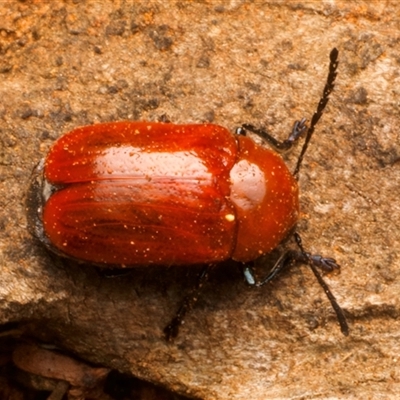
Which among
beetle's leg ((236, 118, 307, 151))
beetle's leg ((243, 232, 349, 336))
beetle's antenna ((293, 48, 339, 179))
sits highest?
beetle's antenna ((293, 48, 339, 179))

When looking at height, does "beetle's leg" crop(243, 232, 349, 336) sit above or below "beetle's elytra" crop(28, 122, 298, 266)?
below

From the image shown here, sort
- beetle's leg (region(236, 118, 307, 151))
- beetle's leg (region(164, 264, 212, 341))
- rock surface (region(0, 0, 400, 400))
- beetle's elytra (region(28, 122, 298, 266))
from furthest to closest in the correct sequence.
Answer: beetle's leg (region(236, 118, 307, 151)), rock surface (region(0, 0, 400, 400)), beetle's leg (region(164, 264, 212, 341)), beetle's elytra (region(28, 122, 298, 266))

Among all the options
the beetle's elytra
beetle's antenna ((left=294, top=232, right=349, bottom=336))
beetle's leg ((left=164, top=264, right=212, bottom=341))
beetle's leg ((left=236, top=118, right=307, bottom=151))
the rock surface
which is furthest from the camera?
beetle's leg ((left=236, top=118, right=307, bottom=151))

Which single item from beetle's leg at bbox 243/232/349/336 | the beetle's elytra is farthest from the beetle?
beetle's leg at bbox 243/232/349/336

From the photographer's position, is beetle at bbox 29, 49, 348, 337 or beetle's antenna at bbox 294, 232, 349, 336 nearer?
beetle at bbox 29, 49, 348, 337

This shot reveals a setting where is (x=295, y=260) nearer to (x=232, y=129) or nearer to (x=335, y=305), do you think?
(x=335, y=305)

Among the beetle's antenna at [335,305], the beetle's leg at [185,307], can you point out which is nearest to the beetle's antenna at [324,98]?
the beetle's antenna at [335,305]

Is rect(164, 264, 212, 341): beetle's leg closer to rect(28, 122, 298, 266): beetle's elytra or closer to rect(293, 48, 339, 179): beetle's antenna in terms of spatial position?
rect(28, 122, 298, 266): beetle's elytra

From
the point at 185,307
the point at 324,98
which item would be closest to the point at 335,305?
the point at 185,307
